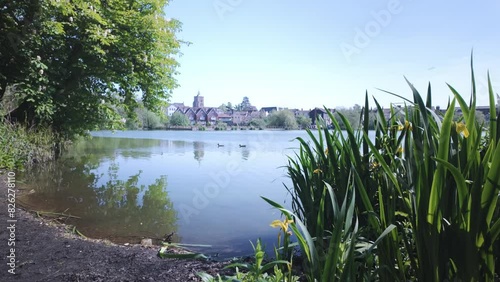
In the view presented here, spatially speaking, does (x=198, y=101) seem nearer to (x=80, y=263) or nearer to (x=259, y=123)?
(x=259, y=123)

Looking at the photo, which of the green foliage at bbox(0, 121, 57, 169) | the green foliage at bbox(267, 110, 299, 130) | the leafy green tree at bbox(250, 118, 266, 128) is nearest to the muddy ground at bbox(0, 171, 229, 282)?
the green foliage at bbox(0, 121, 57, 169)

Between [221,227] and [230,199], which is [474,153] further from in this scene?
[230,199]

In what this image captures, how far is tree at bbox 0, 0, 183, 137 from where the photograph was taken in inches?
351

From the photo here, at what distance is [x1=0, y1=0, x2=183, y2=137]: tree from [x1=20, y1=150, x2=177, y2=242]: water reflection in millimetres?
2906

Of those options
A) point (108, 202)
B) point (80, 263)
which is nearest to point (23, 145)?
point (108, 202)

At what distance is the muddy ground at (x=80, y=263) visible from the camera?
2.06 meters

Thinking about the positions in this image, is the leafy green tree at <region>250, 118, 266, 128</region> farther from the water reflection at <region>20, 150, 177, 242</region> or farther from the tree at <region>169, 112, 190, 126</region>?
the water reflection at <region>20, 150, 177, 242</region>

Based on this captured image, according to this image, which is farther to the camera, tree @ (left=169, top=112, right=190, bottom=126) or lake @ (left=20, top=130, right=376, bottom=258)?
tree @ (left=169, top=112, right=190, bottom=126)

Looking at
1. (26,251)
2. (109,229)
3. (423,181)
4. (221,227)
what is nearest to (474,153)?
(423,181)

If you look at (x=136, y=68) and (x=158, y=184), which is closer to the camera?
(x=158, y=184)

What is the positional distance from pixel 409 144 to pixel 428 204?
0.37 metres

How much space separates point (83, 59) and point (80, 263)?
1026cm

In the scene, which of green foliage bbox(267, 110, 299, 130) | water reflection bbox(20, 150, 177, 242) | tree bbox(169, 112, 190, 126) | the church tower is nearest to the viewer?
water reflection bbox(20, 150, 177, 242)

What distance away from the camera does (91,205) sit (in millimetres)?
5188
